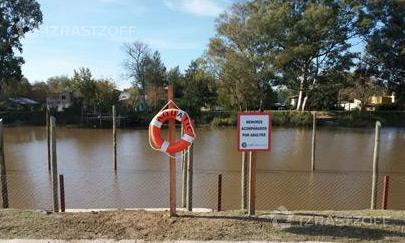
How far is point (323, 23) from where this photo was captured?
3994 cm

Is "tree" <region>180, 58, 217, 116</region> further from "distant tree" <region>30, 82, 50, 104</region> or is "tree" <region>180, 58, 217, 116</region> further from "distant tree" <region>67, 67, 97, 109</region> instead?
"distant tree" <region>30, 82, 50, 104</region>

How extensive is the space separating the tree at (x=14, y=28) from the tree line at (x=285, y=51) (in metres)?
0.09

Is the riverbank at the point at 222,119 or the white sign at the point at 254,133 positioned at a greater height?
the white sign at the point at 254,133

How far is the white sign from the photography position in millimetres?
6594

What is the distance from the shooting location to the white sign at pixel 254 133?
659 cm

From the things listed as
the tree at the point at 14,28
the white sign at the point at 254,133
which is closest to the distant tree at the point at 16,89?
the tree at the point at 14,28

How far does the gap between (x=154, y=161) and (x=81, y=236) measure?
1097cm

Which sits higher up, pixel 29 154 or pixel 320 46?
pixel 320 46

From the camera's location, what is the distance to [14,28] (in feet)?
137

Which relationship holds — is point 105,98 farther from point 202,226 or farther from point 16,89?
point 202,226

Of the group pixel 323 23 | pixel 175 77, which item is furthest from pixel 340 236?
pixel 175 77

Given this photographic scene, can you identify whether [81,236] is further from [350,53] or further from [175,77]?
[175,77]

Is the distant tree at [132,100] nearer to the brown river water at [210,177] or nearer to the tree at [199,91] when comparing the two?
the tree at [199,91]

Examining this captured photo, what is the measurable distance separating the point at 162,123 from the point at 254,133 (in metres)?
1.36
